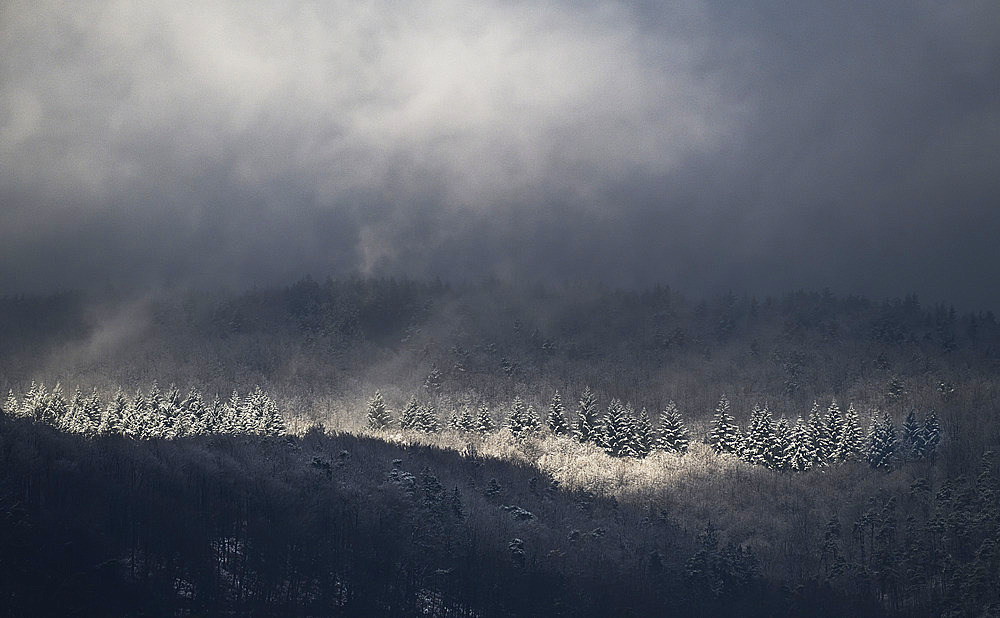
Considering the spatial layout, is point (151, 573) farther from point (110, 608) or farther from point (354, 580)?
point (354, 580)

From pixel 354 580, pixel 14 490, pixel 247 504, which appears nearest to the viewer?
pixel 14 490

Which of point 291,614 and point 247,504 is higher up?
point 247,504

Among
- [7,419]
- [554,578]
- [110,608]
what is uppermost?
[7,419]

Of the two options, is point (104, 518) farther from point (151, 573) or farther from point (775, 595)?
point (775, 595)

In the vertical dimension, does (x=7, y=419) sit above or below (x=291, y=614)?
above

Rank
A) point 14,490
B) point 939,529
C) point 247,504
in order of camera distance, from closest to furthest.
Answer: point 14,490 < point 247,504 < point 939,529

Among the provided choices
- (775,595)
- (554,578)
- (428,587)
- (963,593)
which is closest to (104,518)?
(428,587)

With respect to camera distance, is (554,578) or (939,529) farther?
(939,529)

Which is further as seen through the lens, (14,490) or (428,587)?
(428,587)

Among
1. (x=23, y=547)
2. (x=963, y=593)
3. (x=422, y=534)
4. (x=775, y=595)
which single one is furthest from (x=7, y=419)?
(x=963, y=593)
